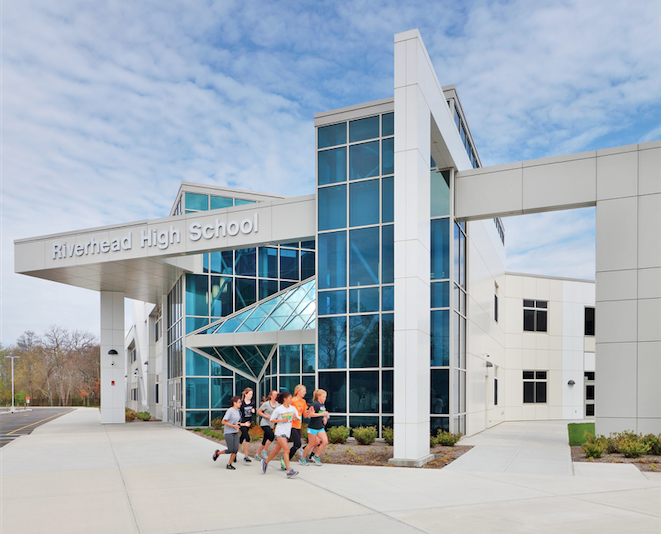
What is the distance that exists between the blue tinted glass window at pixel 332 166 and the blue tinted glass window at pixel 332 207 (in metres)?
0.27

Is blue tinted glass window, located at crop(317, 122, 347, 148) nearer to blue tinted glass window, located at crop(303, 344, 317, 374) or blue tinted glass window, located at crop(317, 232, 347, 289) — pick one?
blue tinted glass window, located at crop(317, 232, 347, 289)

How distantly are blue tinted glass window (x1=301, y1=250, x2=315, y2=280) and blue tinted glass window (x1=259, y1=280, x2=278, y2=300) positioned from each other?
4.69 ft

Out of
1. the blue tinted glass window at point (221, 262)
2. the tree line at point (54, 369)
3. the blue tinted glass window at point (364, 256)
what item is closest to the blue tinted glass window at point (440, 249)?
the blue tinted glass window at point (364, 256)

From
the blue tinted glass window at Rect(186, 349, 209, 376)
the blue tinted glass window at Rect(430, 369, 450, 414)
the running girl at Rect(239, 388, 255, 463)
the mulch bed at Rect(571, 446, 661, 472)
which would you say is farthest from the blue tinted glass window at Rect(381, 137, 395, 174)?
the blue tinted glass window at Rect(186, 349, 209, 376)

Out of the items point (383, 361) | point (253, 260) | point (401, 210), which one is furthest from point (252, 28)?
point (253, 260)

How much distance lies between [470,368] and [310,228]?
6.70m

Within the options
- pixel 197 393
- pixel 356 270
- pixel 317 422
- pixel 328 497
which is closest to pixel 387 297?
pixel 356 270

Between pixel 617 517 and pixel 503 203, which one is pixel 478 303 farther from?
pixel 617 517

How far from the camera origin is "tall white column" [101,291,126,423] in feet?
91.1

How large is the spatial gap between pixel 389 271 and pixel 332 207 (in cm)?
271

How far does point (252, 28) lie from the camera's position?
16.6 m

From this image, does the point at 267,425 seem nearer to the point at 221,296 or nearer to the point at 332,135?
the point at 332,135

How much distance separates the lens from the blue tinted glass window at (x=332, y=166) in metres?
17.1

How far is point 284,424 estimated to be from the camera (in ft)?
34.0
